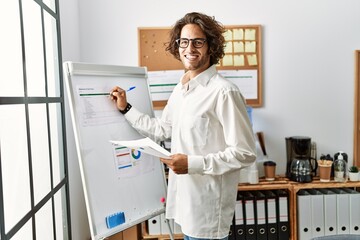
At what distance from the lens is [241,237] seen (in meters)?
2.44

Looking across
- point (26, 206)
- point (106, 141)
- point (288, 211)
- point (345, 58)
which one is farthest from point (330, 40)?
point (26, 206)

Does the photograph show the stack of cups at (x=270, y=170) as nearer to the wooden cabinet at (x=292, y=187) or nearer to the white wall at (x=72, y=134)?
the wooden cabinet at (x=292, y=187)

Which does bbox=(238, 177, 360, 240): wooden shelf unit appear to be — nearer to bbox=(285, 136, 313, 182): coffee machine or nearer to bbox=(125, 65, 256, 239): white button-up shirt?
bbox=(285, 136, 313, 182): coffee machine

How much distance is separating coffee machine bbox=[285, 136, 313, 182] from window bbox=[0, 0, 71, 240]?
1.60 meters

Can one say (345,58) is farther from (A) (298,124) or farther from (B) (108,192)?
(B) (108,192)

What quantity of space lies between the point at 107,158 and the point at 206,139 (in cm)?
50

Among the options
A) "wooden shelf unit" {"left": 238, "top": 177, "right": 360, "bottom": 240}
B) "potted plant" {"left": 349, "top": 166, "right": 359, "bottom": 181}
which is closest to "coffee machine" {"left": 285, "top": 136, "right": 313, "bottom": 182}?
"wooden shelf unit" {"left": 238, "top": 177, "right": 360, "bottom": 240}

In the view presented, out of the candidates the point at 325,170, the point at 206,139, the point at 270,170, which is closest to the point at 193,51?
the point at 206,139

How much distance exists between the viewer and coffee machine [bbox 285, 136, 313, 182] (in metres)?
2.47

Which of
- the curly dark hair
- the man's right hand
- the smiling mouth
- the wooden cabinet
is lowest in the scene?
the wooden cabinet

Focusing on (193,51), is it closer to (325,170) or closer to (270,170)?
(270,170)

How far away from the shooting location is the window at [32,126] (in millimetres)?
1270

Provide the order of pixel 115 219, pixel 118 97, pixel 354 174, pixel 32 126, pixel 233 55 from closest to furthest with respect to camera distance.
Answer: pixel 32 126 < pixel 115 219 < pixel 118 97 < pixel 354 174 < pixel 233 55

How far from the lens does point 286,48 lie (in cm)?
270
